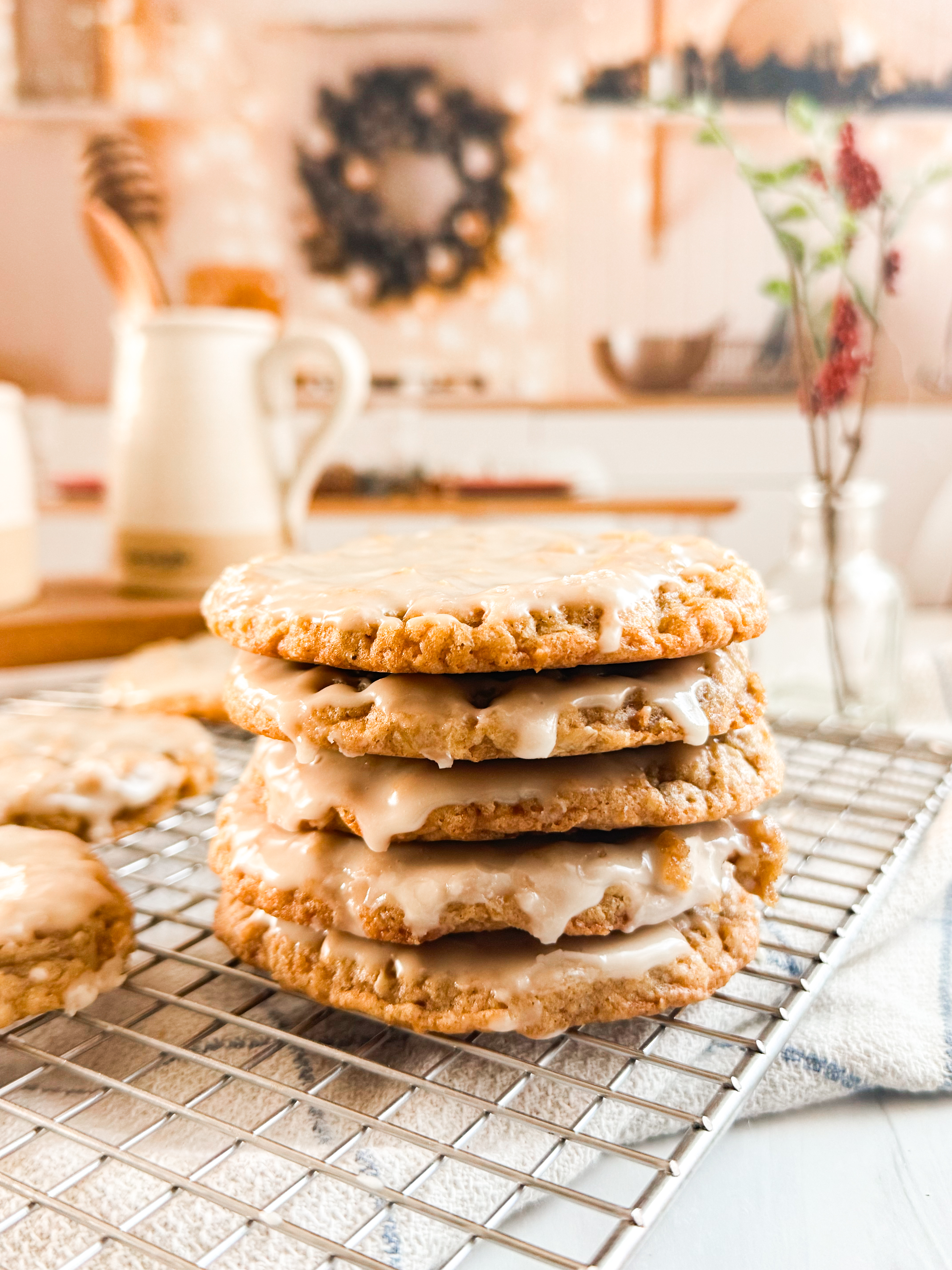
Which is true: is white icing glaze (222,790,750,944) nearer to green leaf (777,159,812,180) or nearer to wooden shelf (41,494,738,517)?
green leaf (777,159,812,180)

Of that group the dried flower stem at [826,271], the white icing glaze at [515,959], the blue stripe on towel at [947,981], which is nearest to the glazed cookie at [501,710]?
the white icing glaze at [515,959]

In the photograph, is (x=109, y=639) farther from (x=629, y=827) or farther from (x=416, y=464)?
(x=416, y=464)

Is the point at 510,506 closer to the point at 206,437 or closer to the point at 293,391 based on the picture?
the point at 293,391

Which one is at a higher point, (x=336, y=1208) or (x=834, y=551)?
(x=834, y=551)

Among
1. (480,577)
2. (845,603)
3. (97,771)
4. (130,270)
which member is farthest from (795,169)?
(130,270)

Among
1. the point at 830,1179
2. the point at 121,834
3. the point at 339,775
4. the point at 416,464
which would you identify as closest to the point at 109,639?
the point at 121,834

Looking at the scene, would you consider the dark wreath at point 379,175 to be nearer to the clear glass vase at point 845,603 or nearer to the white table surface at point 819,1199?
the clear glass vase at point 845,603

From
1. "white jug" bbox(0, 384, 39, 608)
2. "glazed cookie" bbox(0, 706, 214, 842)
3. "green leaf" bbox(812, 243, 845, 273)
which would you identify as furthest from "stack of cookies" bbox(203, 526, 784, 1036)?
"white jug" bbox(0, 384, 39, 608)
